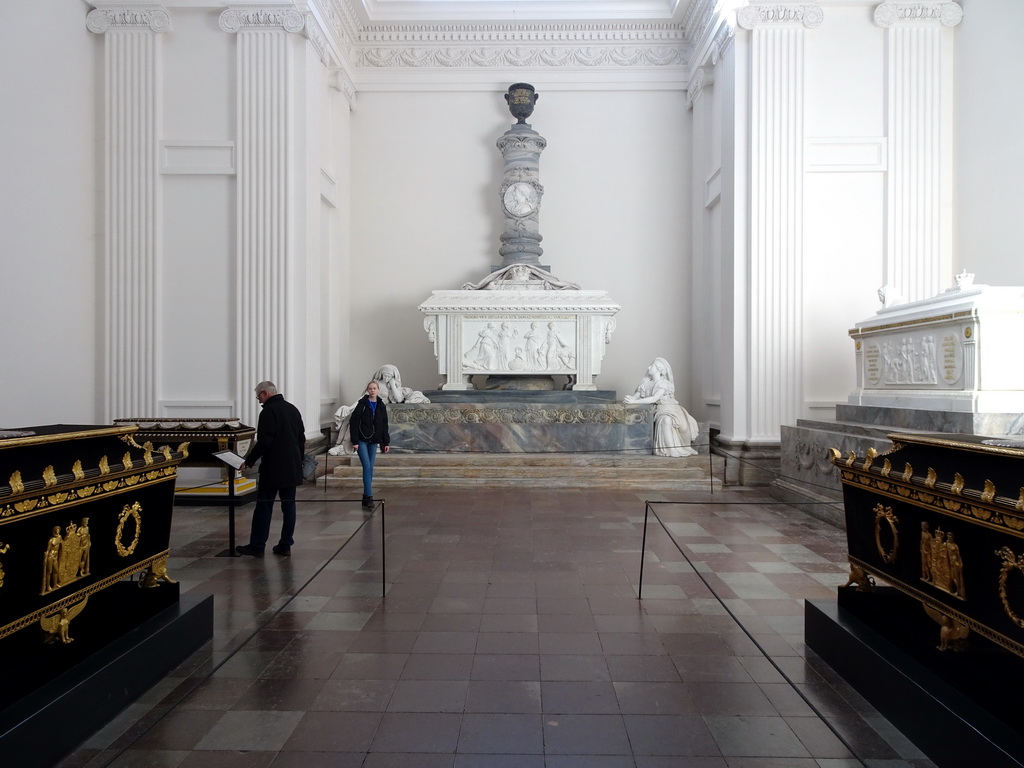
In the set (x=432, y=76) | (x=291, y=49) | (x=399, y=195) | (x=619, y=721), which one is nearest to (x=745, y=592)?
(x=619, y=721)

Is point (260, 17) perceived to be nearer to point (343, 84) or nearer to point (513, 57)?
point (343, 84)

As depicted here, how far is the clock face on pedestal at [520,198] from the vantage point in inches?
468

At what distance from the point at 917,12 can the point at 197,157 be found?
10648mm

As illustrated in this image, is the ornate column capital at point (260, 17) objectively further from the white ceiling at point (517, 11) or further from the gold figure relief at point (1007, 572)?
the gold figure relief at point (1007, 572)

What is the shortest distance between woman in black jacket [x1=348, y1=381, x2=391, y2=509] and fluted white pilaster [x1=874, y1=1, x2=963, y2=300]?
7.55m

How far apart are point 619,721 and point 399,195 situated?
37.6 feet

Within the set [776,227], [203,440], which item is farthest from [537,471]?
[776,227]

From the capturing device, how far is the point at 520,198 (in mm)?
11898

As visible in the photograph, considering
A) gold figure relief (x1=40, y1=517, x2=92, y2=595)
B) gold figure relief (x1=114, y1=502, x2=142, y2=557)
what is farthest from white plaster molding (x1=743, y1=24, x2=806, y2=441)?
gold figure relief (x1=40, y1=517, x2=92, y2=595)

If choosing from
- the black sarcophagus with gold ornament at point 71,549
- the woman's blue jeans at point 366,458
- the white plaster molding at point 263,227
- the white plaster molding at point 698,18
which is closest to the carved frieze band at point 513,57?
the white plaster molding at point 698,18

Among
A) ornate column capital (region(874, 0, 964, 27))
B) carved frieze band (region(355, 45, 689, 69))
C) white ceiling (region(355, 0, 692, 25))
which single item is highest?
white ceiling (region(355, 0, 692, 25))

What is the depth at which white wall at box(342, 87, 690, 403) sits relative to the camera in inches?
496

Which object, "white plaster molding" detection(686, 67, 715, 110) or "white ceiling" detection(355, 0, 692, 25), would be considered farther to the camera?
"white ceiling" detection(355, 0, 692, 25)

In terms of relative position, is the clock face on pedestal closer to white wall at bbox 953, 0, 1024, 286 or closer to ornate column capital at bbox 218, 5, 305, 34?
ornate column capital at bbox 218, 5, 305, 34
